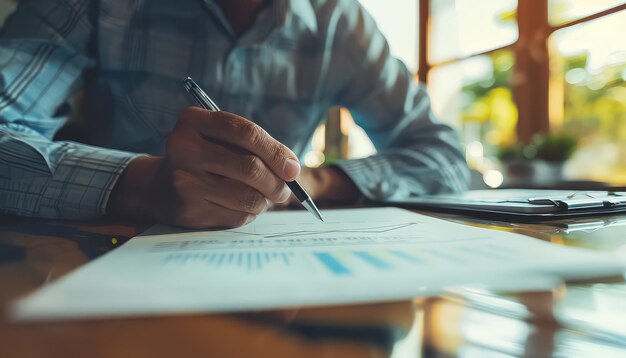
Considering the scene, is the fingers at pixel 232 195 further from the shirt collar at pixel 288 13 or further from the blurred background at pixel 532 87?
the blurred background at pixel 532 87

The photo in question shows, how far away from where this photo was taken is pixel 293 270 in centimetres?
22

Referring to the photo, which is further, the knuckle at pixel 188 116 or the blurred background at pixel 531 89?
the blurred background at pixel 531 89

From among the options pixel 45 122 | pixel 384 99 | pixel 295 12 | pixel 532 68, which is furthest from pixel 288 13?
pixel 532 68

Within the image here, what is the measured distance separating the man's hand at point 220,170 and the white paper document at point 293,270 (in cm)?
6

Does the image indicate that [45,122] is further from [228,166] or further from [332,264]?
[332,264]

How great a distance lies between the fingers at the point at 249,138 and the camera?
1.23 ft

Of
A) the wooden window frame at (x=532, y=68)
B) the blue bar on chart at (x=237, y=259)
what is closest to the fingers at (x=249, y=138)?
the blue bar on chart at (x=237, y=259)

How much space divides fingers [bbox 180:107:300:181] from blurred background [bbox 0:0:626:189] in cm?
79

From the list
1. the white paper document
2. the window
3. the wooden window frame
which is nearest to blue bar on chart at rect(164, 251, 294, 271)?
the white paper document

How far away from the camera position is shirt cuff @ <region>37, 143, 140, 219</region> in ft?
1.60

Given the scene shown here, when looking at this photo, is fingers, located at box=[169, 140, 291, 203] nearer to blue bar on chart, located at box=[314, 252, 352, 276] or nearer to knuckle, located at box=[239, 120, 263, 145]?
knuckle, located at box=[239, 120, 263, 145]

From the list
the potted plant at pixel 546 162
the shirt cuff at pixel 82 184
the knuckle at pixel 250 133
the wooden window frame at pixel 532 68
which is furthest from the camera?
the wooden window frame at pixel 532 68

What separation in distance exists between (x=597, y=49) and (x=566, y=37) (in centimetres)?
15

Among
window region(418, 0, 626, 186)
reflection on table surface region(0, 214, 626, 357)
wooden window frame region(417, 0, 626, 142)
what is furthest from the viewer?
wooden window frame region(417, 0, 626, 142)
